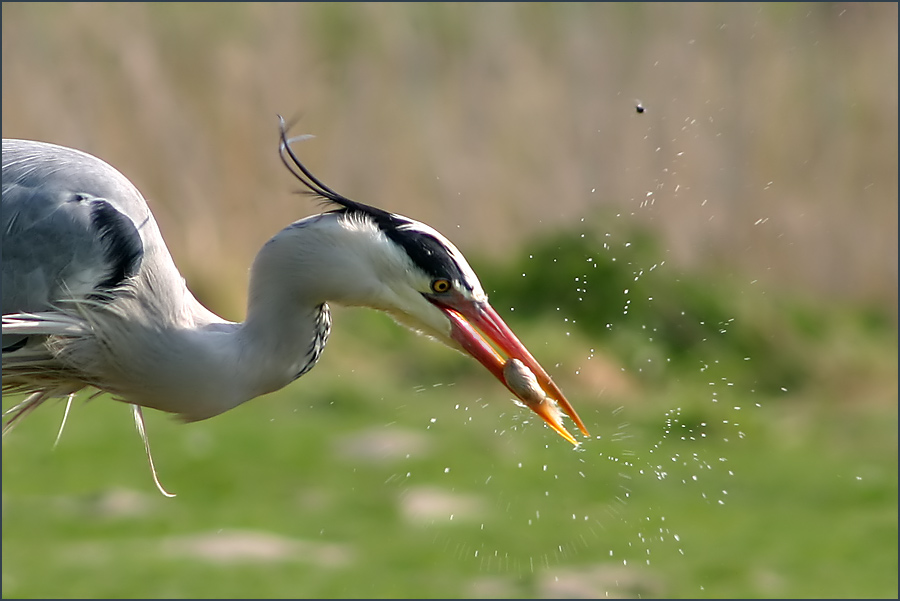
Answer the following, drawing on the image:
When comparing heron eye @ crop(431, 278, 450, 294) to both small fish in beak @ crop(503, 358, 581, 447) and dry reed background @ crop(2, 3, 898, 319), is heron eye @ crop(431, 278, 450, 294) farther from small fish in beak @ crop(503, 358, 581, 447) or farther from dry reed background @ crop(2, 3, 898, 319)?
dry reed background @ crop(2, 3, 898, 319)

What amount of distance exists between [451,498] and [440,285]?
5.04 meters

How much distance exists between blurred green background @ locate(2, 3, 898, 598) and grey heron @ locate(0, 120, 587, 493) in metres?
3.34

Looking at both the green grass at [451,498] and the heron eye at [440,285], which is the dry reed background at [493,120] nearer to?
the green grass at [451,498]

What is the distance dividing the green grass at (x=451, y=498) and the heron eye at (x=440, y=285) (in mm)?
3173

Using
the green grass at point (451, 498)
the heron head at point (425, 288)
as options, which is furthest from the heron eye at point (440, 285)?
the green grass at point (451, 498)

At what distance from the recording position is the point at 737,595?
7.06 m

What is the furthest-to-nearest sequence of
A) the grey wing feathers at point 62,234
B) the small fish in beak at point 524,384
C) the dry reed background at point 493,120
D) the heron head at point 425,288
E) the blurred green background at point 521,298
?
1. the dry reed background at point 493,120
2. the blurred green background at point 521,298
3. the grey wing feathers at point 62,234
4. the small fish in beak at point 524,384
5. the heron head at point 425,288

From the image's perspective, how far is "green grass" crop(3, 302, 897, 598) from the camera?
712 cm

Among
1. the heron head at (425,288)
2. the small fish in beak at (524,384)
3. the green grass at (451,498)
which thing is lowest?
the small fish in beak at (524,384)

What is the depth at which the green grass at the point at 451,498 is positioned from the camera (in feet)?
23.4

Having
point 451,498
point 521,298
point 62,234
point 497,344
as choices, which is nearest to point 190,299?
point 62,234

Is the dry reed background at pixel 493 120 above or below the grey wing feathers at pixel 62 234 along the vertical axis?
above

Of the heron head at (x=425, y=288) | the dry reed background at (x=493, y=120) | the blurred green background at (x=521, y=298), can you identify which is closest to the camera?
the heron head at (x=425, y=288)

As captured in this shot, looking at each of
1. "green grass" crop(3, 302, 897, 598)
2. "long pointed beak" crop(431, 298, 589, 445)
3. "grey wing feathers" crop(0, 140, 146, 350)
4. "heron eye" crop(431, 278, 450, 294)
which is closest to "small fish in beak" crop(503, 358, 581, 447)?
"long pointed beak" crop(431, 298, 589, 445)
